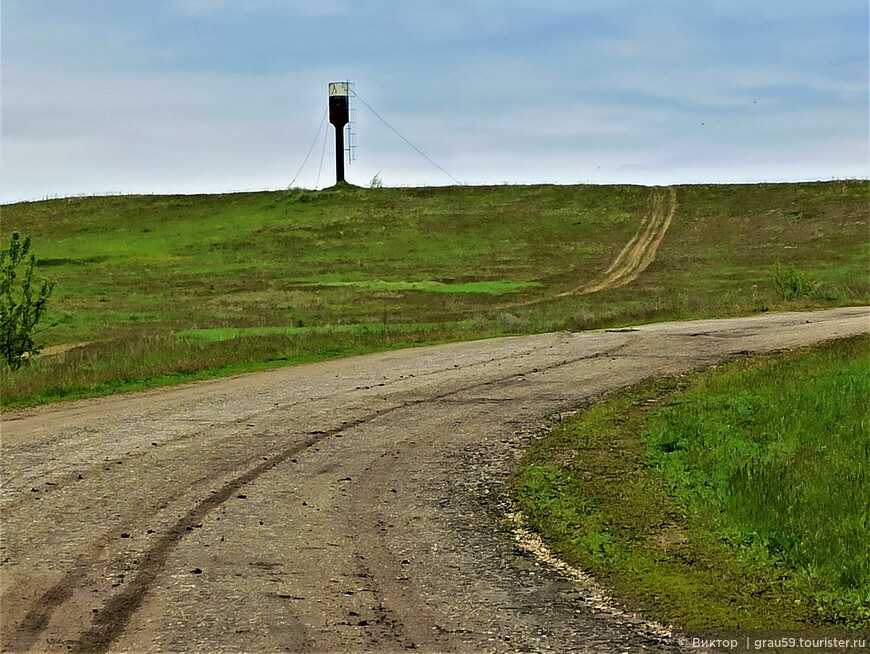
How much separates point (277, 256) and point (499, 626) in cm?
6463

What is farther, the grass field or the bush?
the bush

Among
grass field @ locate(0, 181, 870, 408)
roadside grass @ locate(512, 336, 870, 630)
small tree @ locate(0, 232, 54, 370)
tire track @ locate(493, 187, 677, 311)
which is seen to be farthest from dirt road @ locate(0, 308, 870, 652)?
tire track @ locate(493, 187, 677, 311)

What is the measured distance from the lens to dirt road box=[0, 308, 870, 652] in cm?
610

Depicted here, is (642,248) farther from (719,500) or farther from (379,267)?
(719,500)

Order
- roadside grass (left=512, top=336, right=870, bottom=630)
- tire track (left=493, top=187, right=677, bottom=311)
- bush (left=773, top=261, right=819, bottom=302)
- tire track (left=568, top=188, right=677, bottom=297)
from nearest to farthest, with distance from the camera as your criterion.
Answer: roadside grass (left=512, top=336, right=870, bottom=630)
bush (left=773, top=261, right=819, bottom=302)
tire track (left=493, top=187, right=677, bottom=311)
tire track (left=568, top=188, right=677, bottom=297)

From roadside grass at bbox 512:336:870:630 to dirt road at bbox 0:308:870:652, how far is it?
1.60ft

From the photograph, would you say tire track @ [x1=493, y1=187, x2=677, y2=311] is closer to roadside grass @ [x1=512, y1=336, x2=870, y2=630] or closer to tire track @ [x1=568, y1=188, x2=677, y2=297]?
tire track @ [x1=568, y1=188, x2=677, y2=297]

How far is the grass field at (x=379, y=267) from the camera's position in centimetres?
2436

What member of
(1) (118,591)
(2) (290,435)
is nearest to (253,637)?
(1) (118,591)

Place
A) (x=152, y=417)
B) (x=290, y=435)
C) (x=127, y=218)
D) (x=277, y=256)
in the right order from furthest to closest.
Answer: (x=127, y=218)
(x=277, y=256)
(x=152, y=417)
(x=290, y=435)

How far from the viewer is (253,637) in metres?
5.94

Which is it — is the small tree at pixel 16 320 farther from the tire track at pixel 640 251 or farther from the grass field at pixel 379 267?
the tire track at pixel 640 251

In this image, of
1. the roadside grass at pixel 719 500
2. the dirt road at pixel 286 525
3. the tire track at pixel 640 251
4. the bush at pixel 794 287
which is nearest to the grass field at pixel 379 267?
the bush at pixel 794 287

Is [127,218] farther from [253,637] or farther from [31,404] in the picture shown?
[253,637]
